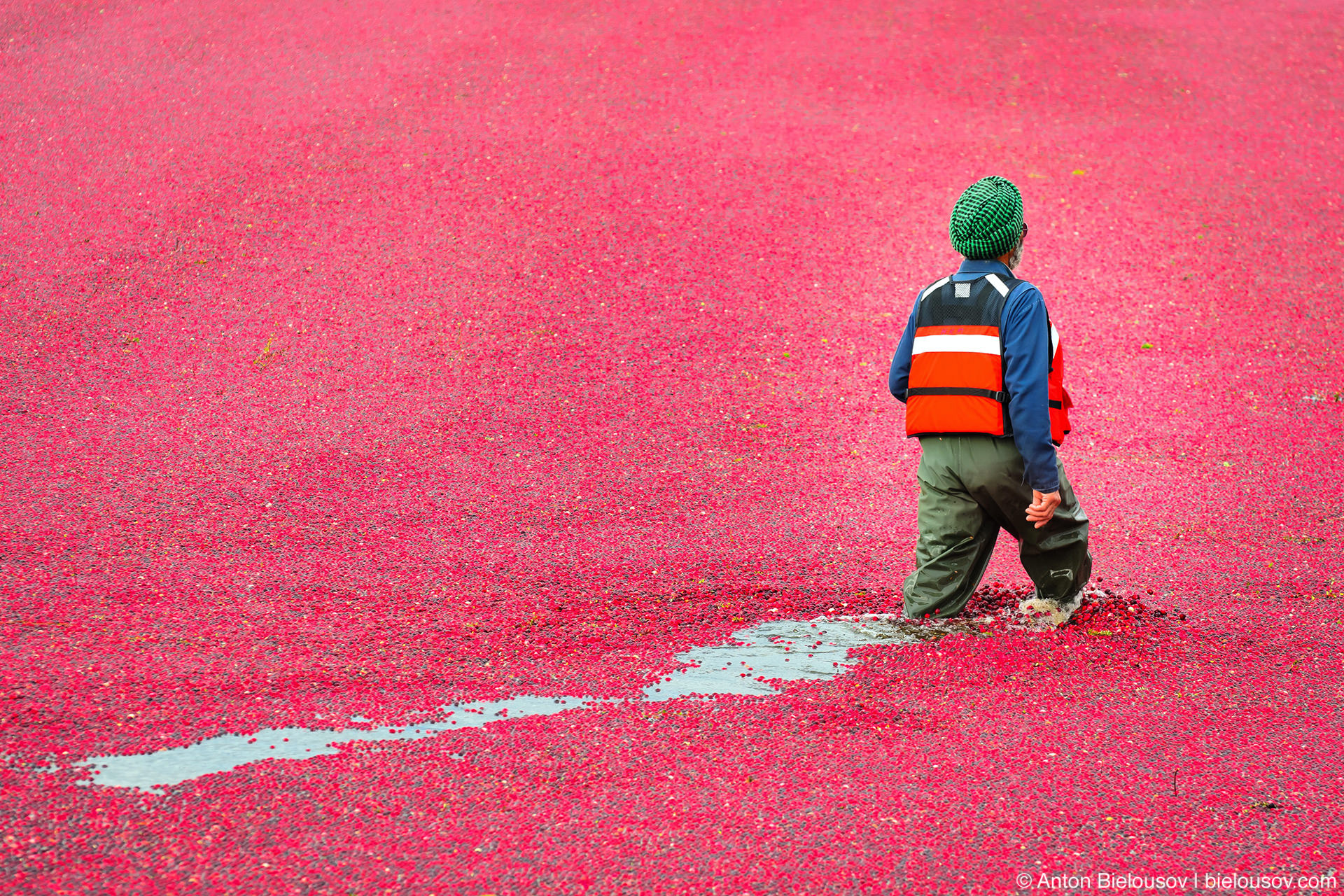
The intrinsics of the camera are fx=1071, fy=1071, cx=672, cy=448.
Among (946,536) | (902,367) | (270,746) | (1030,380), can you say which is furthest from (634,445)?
(270,746)

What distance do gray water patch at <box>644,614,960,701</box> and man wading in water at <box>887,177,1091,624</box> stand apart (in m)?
0.21

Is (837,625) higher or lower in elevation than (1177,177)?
lower

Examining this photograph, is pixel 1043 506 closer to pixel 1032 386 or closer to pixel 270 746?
pixel 1032 386

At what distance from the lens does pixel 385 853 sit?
2.90 metres

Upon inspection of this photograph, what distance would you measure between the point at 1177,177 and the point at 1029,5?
14.6 ft

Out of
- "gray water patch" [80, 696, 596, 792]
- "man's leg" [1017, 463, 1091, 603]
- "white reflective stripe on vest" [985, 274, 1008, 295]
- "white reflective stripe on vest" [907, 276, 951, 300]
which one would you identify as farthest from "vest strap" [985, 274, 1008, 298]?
"gray water patch" [80, 696, 596, 792]

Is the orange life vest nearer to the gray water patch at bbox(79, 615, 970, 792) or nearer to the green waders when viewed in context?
the green waders

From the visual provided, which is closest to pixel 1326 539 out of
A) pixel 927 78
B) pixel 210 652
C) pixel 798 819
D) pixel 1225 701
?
pixel 1225 701

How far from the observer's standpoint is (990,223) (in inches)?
166

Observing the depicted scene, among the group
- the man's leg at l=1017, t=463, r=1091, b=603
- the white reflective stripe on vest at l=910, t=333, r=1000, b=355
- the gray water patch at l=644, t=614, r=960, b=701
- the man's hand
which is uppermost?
the white reflective stripe on vest at l=910, t=333, r=1000, b=355

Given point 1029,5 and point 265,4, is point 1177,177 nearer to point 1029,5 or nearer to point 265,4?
point 1029,5

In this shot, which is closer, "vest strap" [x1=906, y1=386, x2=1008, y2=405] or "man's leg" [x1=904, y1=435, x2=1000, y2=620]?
"vest strap" [x1=906, y1=386, x2=1008, y2=405]

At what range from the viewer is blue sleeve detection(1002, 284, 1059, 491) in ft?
13.3

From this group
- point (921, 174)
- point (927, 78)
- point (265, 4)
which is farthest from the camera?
point (265, 4)
